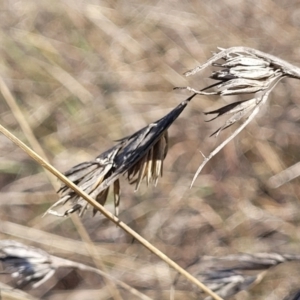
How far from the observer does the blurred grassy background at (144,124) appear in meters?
1.42

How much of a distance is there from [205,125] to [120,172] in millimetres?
1156

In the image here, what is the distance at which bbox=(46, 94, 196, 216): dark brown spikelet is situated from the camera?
0.60 m

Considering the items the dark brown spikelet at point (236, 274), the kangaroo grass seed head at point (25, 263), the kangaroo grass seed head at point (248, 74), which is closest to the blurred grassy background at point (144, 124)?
the kangaroo grass seed head at point (25, 263)

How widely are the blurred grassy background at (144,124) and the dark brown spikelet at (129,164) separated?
14.9 inches

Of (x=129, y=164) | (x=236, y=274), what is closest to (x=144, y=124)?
(x=236, y=274)

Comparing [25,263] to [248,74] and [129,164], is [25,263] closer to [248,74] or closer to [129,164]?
[129,164]

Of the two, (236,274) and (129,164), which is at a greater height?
(129,164)

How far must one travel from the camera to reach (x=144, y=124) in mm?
1759

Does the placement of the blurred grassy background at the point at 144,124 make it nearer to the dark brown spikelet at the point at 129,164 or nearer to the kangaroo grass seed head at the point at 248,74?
the dark brown spikelet at the point at 129,164

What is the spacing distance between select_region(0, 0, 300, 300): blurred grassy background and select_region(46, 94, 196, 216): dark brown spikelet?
38 centimetres

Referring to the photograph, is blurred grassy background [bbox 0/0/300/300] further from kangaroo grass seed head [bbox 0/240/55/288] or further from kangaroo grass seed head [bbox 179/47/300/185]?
kangaroo grass seed head [bbox 179/47/300/185]

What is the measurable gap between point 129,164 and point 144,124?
1.16m

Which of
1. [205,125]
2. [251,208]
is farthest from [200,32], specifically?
[251,208]

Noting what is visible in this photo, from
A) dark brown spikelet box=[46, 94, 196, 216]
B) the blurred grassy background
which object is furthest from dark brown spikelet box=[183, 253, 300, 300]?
the blurred grassy background
